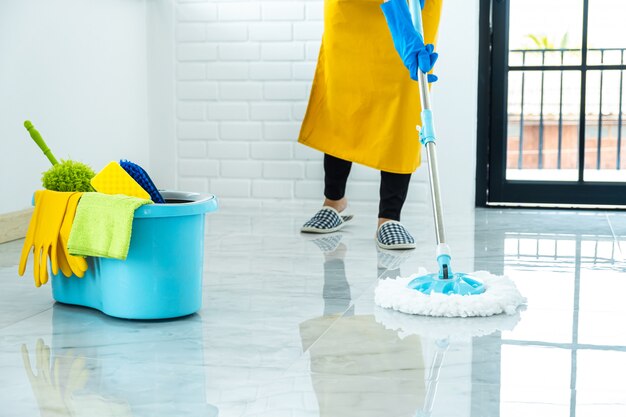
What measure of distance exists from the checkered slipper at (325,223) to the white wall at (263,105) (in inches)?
22.7

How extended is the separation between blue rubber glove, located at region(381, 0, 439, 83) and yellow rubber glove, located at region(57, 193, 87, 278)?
0.70m

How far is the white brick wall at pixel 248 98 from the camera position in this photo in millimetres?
3285

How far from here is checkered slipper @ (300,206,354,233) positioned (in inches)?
104

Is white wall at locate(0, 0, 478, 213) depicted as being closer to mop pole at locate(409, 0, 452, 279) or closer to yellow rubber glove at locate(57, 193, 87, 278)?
yellow rubber glove at locate(57, 193, 87, 278)

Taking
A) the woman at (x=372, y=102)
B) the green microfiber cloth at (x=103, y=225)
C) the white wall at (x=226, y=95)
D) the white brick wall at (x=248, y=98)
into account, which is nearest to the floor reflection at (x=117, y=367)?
the green microfiber cloth at (x=103, y=225)

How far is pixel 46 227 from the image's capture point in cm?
164

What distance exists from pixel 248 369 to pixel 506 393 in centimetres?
38

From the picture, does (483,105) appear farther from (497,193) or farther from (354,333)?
(354,333)

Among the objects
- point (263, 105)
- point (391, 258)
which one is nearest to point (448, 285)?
point (391, 258)

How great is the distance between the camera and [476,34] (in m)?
3.17

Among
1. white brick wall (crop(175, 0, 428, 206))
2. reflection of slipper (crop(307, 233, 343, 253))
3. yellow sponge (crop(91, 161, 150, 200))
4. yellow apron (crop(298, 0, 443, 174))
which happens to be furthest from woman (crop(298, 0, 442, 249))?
yellow sponge (crop(91, 161, 150, 200))

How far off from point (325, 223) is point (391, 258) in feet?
1.52

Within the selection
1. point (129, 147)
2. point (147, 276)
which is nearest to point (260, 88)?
point (129, 147)

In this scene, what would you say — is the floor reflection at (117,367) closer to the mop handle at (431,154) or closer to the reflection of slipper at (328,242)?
the mop handle at (431,154)
